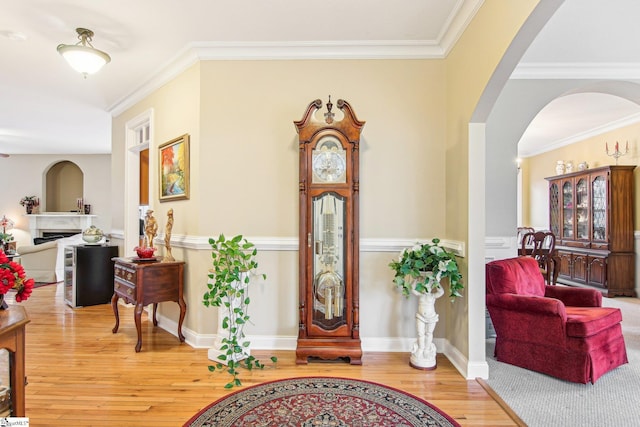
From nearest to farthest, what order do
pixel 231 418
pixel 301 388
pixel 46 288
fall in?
pixel 231 418, pixel 301 388, pixel 46 288

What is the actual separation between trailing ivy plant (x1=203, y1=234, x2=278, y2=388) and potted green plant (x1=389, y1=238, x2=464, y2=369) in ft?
3.72

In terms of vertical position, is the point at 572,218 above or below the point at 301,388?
above

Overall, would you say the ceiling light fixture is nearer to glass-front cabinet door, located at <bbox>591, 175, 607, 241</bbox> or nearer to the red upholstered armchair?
the red upholstered armchair

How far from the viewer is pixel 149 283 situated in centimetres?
319

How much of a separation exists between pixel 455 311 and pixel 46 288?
20.6 feet

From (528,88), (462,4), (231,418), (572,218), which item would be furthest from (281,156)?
(572,218)

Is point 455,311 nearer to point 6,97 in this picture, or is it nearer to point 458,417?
point 458,417

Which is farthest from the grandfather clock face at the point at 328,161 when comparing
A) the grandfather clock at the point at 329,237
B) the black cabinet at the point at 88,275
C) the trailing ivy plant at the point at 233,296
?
the black cabinet at the point at 88,275

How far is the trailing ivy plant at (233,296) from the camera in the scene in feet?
9.29

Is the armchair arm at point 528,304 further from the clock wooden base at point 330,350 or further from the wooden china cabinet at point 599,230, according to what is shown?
the wooden china cabinet at point 599,230

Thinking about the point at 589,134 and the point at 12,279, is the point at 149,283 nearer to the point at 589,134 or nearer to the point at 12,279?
the point at 12,279

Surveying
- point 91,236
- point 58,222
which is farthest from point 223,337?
point 58,222

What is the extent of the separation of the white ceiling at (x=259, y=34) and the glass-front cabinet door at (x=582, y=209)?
10.0ft

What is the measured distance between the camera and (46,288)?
5.82 metres
